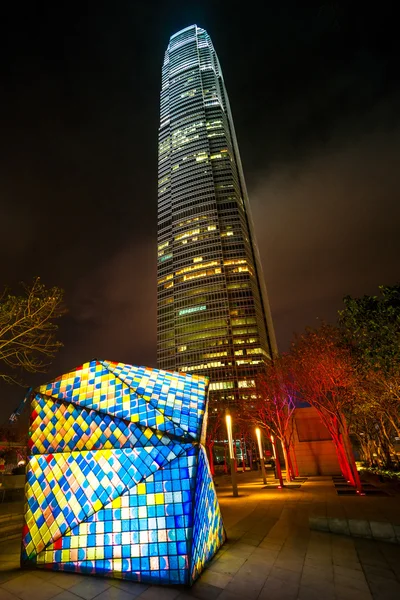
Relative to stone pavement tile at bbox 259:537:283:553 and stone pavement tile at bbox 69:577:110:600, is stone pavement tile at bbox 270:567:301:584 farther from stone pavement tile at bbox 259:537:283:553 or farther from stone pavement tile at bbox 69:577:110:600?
stone pavement tile at bbox 69:577:110:600

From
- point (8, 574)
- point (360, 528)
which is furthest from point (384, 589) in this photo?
point (8, 574)

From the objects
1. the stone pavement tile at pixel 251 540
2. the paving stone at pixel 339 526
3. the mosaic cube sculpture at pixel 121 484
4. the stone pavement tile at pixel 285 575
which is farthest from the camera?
the paving stone at pixel 339 526

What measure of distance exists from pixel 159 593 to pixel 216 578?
1225mm

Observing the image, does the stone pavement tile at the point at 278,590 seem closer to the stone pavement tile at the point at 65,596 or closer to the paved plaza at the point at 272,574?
the paved plaza at the point at 272,574

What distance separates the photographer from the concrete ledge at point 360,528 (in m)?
7.70

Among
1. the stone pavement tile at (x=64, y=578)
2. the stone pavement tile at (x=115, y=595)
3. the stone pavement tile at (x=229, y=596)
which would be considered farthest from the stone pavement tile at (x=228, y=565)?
the stone pavement tile at (x=64, y=578)

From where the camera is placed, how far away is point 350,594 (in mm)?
4957

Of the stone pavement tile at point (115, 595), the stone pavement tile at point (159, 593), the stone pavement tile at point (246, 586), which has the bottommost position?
the stone pavement tile at point (246, 586)

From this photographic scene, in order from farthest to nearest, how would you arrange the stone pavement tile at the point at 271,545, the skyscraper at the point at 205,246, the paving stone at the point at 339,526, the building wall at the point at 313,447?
1. the skyscraper at the point at 205,246
2. the building wall at the point at 313,447
3. the paving stone at the point at 339,526
4. the stone pavement tile at the point at 271,545

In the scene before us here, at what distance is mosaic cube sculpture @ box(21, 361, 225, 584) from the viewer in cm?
562

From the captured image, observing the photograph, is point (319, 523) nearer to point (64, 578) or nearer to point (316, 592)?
point (316, 592)

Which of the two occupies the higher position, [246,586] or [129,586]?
[129,586]

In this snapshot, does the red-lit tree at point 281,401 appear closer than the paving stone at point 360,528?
No

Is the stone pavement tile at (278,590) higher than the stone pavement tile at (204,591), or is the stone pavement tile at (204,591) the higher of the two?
the stone pavement tile at (204,591)
